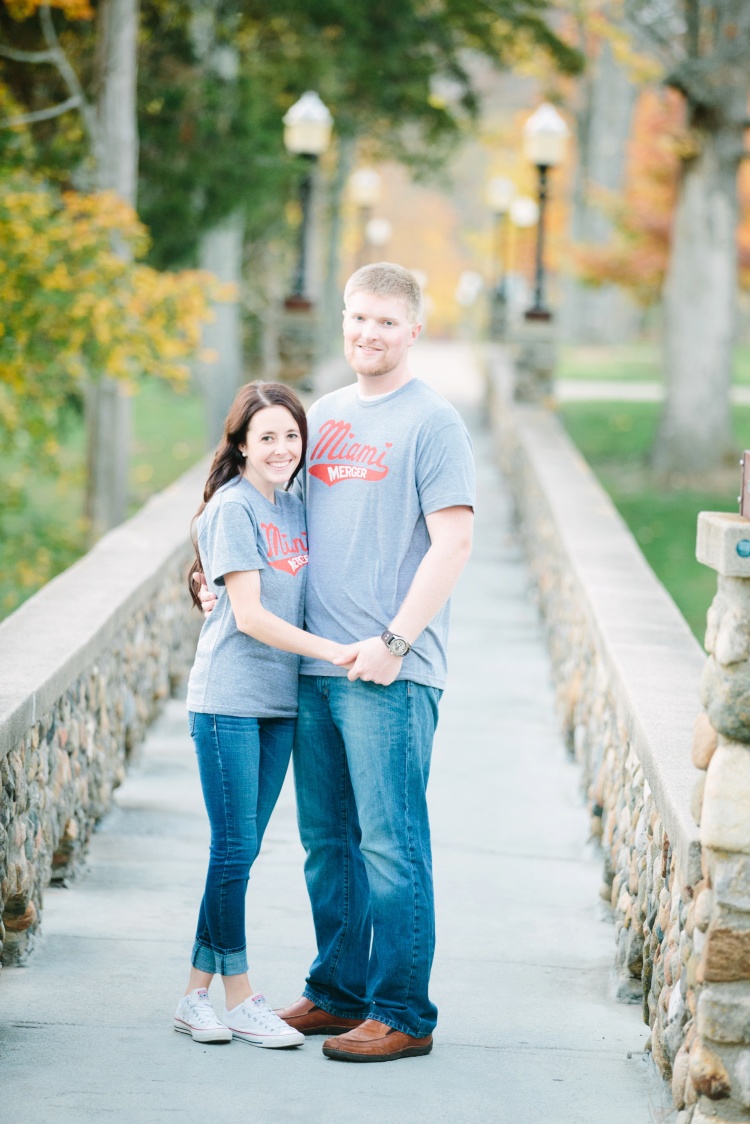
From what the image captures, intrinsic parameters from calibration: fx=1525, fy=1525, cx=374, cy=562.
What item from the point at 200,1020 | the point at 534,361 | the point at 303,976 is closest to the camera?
the point at 200,1020

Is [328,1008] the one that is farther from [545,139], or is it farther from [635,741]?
[545,139]

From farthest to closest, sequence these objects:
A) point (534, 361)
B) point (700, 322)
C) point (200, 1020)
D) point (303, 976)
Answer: point (700, 322), point (534, 361), point (303, 976), point (200, 1020)

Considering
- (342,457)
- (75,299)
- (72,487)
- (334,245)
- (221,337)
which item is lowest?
(72,487)

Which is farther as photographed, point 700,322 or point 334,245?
point 334,245

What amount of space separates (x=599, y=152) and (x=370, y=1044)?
37.3m

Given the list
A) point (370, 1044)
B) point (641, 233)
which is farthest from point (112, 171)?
point (370, 1044)

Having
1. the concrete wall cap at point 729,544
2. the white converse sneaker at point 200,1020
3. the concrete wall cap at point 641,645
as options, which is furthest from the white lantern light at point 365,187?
the concrete wall cap at point 729,544

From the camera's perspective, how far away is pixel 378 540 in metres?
3.73

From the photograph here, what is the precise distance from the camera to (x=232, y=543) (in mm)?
3738

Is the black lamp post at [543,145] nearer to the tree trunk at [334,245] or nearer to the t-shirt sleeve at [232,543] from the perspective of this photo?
the tree trunk at [334,245]

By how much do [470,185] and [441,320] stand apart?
20.4 feet

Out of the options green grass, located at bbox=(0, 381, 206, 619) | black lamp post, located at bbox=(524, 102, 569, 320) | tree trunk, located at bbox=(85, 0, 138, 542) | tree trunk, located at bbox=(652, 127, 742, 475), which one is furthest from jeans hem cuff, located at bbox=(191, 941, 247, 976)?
tree trunk, located at bbox=(652, 127, 742, 475)

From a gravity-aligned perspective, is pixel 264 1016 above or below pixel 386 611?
below

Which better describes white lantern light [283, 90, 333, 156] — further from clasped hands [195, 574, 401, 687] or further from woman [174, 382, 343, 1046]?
clasped hands [195, 574, 401, 687]
